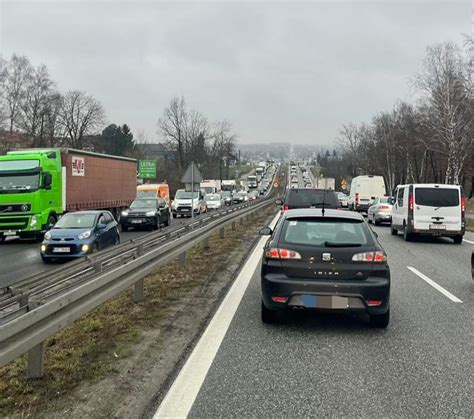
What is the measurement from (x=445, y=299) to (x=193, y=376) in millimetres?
5118

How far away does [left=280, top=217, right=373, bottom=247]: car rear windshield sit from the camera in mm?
6281

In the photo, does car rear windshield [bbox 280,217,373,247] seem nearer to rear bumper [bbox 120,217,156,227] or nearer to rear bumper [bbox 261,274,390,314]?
rear bumper [bbox 261,274,390,314]

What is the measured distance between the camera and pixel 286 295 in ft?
19.7

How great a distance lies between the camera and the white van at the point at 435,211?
17500 millimetres

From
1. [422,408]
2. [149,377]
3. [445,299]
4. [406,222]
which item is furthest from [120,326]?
[406,222]

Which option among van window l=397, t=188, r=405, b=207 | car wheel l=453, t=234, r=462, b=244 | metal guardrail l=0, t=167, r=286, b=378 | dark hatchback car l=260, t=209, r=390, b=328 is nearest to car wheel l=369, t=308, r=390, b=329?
dark hatchback car l=260, t=209, r=390, b=328

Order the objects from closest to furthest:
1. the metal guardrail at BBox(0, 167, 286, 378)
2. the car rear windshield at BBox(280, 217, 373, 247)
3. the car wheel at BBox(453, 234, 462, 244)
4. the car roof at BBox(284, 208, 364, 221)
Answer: the metal guardrail at BBox(0, 167, 286, 378) → the car rear windshield at BBox(280, 217, 373, 247) → the car roof at BBox(284, 208, 364, 221) → the car wheel at BBox(453, 234, 462, 244)

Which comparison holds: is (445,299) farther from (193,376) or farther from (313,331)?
(193,376)

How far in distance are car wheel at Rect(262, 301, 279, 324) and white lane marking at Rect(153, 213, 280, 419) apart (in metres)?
0.45

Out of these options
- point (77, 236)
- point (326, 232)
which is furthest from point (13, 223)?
point (326, 232)

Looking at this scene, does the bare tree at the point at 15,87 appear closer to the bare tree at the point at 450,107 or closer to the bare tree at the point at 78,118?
the bare tree at the point at 78,118

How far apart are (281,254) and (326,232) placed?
2.21ft

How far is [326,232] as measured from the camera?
6441mm

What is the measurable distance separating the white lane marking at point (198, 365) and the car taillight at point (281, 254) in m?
1.01
